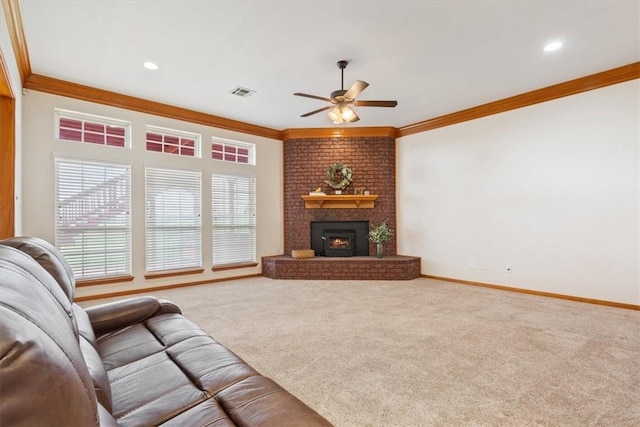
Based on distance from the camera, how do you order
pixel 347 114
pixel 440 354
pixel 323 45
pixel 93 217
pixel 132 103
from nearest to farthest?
pixel 440 354, pixel 323 45, pixel 347 114, pixel 93 217, pixel 132 103

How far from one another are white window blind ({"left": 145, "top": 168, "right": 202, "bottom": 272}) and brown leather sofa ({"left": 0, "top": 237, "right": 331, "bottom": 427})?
3088 millimetres

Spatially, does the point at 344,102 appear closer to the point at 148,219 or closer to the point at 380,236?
the point at 380,236

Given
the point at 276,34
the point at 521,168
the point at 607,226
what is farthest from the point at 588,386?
the point at 276,34

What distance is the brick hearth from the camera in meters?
5.70

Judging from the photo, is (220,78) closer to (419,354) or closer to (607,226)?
(419,354)

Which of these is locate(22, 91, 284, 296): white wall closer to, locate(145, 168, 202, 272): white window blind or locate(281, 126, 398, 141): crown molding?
locate(145, 168, 202, 272): white window blind

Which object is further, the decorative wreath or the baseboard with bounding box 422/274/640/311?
the decorative wreath

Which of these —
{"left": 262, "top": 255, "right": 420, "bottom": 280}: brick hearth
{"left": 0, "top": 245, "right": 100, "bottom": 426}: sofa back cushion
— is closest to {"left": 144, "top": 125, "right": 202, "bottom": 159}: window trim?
{"left": 262, "top": 255, "right": 420, "bottom": 280}: brick hearth

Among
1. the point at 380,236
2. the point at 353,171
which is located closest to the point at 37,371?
the point at 380,236

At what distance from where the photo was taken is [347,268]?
226 inches

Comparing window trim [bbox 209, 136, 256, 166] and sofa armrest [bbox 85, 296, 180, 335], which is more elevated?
window trim [bbox 209, 136, 256, 166]

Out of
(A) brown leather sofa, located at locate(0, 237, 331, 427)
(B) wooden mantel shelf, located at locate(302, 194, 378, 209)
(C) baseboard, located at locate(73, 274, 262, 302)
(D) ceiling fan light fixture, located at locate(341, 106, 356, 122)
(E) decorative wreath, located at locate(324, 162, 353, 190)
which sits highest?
(D) ceiling fan light fixture, located at locate(341, 106, 356, 122)

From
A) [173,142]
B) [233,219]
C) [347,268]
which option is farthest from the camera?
[233,219]

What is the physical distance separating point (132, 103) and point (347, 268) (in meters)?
4.22
